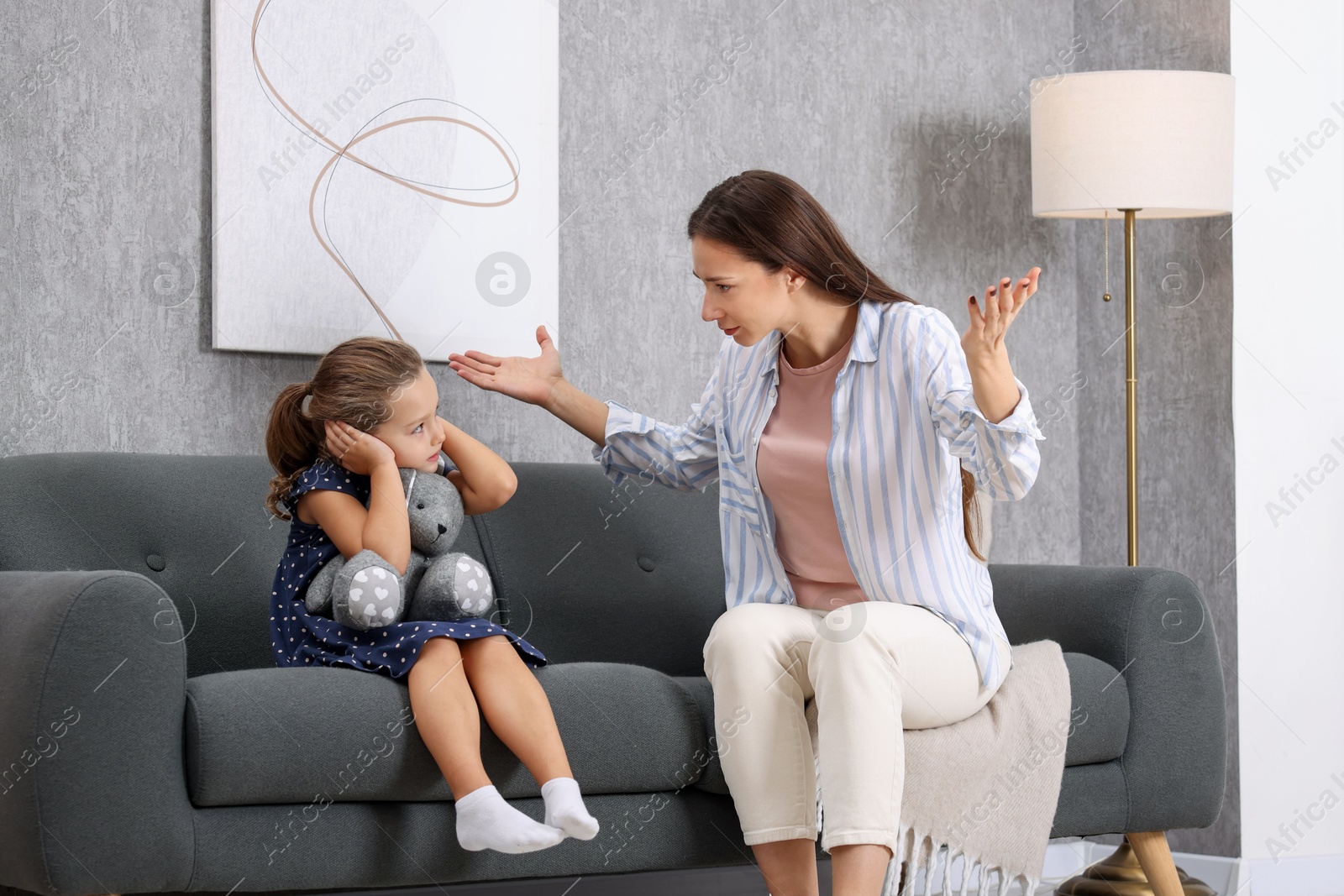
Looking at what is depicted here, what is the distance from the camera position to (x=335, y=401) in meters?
2.08

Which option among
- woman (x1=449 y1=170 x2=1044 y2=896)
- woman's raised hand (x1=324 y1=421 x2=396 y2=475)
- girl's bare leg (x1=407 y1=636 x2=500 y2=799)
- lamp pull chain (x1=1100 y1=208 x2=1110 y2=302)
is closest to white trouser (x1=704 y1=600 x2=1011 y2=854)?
woman (x1=449 y1=170 x2=1044 y2=896)

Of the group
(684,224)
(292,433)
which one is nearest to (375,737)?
(292,433)

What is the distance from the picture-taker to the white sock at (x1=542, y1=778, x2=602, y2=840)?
5.78ft

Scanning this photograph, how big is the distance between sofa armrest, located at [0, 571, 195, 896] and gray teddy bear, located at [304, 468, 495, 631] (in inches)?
11.2

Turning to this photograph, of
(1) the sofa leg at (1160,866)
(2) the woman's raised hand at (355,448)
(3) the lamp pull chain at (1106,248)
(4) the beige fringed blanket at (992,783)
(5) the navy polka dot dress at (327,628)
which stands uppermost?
(3) the lamp pull chain at (1106,248)

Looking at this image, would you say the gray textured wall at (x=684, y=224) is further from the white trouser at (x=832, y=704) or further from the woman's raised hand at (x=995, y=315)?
the woman's raised hand at (x=995, y=315)

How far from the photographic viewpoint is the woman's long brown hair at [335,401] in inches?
82.1

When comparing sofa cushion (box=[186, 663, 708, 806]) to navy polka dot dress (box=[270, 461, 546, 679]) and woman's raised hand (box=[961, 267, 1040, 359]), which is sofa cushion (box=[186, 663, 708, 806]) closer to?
navy polka dot dress (box=[270, 461, 546, 679])

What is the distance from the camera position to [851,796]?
184 centimetres

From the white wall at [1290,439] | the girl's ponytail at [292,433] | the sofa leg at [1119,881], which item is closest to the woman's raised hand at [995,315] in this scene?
the girl's ponytail at [292,433]

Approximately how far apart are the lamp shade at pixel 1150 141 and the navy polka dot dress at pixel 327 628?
1.71 m

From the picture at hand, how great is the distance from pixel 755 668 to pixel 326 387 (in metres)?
0.73

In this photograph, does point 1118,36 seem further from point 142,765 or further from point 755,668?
point 142,765

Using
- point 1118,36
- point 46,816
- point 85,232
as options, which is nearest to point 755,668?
point 46,816
